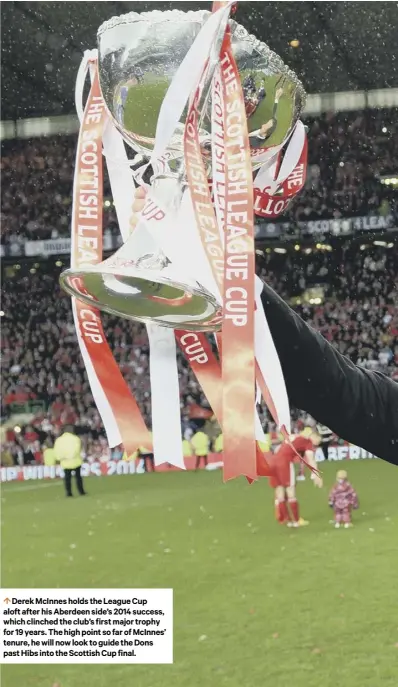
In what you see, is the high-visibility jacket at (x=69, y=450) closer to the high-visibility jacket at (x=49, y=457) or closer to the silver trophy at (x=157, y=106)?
the high-visibility jacket at (x=49, y=457)

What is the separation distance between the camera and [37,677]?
2381mm

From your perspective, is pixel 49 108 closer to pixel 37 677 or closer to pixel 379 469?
pixel 37 677

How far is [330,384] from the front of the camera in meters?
1.55

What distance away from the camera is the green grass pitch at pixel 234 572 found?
93.0 inches

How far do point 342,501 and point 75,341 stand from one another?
3573 mm

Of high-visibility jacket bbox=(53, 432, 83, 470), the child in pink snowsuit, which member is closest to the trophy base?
the child in pink snowsuit

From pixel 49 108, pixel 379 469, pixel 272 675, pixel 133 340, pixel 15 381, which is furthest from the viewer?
pixel 15 381

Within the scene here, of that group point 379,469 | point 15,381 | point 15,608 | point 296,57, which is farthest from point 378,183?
point 15,381

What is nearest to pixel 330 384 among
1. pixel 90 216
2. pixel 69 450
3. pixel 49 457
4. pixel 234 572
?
pixel 90 216

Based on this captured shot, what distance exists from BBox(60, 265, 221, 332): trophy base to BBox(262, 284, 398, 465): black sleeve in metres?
0.18

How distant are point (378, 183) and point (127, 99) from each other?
204 cm
